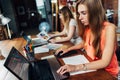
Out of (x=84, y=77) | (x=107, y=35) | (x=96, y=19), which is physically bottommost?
(x=84, y=77)

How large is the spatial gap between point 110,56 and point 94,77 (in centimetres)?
19

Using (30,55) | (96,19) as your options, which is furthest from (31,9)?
(96,19)

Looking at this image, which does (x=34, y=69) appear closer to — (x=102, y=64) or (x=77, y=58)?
(x=77, y=58)

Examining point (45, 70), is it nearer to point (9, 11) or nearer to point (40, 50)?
point (40, 50)

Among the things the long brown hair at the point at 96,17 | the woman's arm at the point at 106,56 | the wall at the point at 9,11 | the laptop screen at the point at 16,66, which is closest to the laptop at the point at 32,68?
the laptop screen at the point at 16,66

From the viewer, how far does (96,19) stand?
1.25 metres

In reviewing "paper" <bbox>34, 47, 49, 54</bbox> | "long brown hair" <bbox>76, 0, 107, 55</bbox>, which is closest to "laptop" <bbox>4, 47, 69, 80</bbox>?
"long brown hair" <bbox>76, 0, 107, 55</bbox>

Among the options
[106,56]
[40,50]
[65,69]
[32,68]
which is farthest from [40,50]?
[106,56]

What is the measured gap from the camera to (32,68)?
1.35 metres

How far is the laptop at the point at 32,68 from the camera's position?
1.08 metres

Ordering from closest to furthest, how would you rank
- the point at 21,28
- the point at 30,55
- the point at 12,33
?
the point at 30,55 < the point at 12,33 < the point at 21,28

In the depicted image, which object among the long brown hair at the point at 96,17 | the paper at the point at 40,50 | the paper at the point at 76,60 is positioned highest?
the long brown hair at the point at 96,17

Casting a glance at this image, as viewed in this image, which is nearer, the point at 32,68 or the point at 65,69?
the point at 65,69

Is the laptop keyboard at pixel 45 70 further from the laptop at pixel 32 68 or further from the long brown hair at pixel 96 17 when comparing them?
the long brown hair at pixel 96 17
